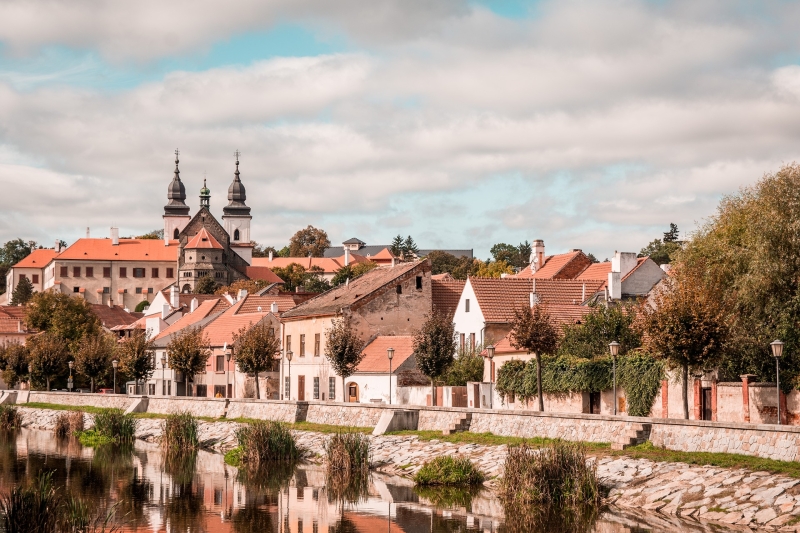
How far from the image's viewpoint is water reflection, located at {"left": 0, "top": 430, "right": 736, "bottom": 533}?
80.5 ft

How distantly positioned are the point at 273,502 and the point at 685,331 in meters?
12.1

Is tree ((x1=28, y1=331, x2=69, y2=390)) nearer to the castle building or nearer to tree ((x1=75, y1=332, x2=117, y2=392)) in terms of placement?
tree ((x1=75, y1=332, x2=117, y2=392))

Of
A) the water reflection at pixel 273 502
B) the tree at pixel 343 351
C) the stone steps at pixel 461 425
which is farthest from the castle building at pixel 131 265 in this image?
the stone steps at pixel 461 425

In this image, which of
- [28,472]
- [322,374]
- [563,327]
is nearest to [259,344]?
[322,374]

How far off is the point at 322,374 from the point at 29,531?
36.1 metres

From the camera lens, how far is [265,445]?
36.9 metres

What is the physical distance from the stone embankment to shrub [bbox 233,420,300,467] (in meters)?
4.69

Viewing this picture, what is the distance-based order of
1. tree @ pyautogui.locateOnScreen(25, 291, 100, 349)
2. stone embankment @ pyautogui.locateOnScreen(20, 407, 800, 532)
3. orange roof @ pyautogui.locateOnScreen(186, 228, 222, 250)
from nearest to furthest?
1. stone embankment @ pyautogui.locateOnScreen(20, 407, 800, 532)
2. tree @ pyautogui.locateOnScreen(25, 291, 100, 349)
3. orange roof @ pyautogui.locateOnScreen(186, 228, 222, 250)

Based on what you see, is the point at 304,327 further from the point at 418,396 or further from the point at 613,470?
the point at 613,470

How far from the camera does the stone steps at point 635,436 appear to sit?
27969mm

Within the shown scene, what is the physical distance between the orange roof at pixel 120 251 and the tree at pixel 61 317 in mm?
79556

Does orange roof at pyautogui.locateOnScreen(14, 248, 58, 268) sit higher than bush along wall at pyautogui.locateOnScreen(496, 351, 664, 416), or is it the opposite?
orange roof at pyautogui.locateOnScreen(14, 248, 58, 268)

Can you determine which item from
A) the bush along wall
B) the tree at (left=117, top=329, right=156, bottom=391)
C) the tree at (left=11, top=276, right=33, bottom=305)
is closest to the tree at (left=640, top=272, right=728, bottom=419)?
the bush along wall

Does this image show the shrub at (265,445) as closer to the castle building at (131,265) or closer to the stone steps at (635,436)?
the stone steps at (635,436)
